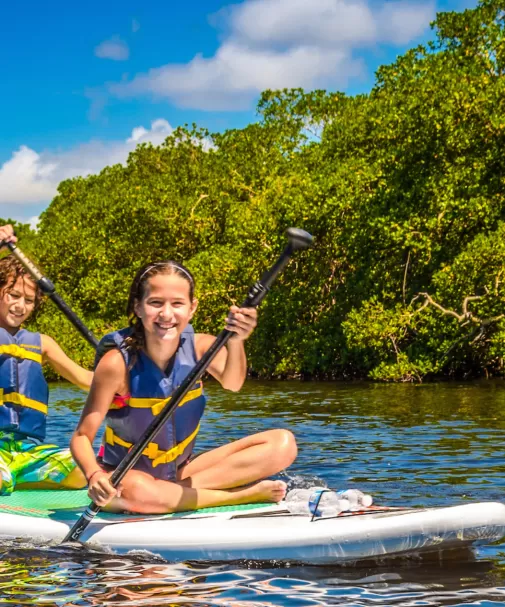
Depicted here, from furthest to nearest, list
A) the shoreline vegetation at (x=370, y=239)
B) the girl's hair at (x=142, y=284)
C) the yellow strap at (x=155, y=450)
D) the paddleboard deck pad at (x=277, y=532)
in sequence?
the shoreline vegetation at (x=370, y=239)
the yellow strap at (x=155, y=450)
the girl's hair at (x=142, y=284)
the paddleboard deck pad at (x=277, y=532)

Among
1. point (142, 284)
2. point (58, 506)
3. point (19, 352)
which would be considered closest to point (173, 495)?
point (58, 506)

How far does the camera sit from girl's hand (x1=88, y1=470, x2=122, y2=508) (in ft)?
15.3

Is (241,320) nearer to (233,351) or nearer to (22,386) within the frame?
(233,351)

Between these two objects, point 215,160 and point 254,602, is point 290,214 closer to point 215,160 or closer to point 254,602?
point 215,160

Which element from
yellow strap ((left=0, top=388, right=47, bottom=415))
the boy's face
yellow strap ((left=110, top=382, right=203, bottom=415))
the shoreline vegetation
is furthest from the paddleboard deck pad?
the shoreline vegetation

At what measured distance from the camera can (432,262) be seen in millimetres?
19609

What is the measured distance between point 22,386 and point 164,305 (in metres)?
1.42

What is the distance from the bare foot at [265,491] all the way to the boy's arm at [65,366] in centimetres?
118

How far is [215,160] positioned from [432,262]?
15.5 metres

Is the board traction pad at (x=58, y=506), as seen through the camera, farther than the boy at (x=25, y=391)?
No

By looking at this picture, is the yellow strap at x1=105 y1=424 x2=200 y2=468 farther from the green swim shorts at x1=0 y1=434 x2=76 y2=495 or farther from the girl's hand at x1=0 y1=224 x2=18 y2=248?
the girl's hand at x1=0 y1=224 x2=18 y2=248

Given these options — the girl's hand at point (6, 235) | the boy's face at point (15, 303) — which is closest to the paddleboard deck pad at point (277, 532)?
the boy's face at point (15, 303)

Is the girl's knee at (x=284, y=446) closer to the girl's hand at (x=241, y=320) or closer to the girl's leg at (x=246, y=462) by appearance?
the girl's leg at (x=246, y=462)

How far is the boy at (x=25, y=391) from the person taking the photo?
→ 5.70 metres
